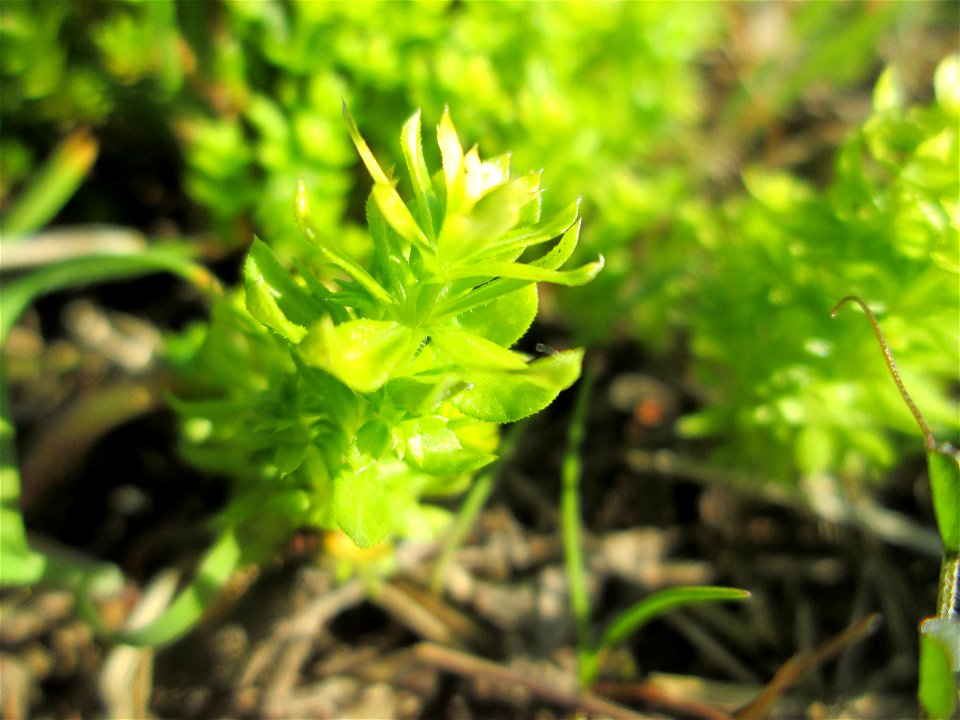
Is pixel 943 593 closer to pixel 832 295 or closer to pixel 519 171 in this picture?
pixel 832 295

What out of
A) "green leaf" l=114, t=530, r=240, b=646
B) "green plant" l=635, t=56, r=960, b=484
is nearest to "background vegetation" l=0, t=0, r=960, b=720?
"green plant" l=635, t=56, r=960, b=484

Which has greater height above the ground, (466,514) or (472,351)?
(472,351)

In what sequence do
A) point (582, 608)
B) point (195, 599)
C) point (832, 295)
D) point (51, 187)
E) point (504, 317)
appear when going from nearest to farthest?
point (504, 317)
point (195, 599)
point (832, 295)
point (582, 608)
point (51, 187)

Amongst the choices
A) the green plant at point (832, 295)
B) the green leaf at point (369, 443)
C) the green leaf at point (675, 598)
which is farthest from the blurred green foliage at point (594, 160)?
the green leaf at point (675, 598)

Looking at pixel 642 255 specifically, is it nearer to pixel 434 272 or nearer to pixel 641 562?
pixel 641 562

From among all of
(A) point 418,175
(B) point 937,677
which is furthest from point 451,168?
(B) point 937,677

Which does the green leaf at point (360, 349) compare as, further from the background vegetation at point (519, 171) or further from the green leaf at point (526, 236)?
the background vegetation at point (519, 171)
